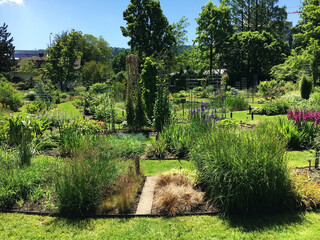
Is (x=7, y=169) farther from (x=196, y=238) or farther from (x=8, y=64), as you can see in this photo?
(x=8, y=64)

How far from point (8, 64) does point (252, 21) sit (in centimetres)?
3548

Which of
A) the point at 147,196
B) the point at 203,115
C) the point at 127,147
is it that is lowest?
the point at 147,196

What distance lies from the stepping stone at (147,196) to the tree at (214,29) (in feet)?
106

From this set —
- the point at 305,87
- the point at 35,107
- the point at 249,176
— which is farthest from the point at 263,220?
the point at 305,87

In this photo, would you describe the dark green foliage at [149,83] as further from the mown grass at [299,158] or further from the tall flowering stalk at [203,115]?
the mown grass at [299,158]

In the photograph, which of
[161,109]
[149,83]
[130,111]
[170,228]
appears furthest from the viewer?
[149,83]

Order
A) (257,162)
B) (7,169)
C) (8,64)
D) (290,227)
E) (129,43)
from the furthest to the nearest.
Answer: (129,43), (8,64), (7,169), (257,162), (290,227)

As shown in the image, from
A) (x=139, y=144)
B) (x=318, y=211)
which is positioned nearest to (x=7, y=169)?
(x=139, y=144)

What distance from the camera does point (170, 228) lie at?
11.4 feet

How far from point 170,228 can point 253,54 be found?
34.6 metres

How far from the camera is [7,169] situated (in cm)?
479

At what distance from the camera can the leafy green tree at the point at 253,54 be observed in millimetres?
33562

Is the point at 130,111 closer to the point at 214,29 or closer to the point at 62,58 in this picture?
the point at 62,58

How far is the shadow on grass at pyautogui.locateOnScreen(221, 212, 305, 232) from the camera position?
341 cm
